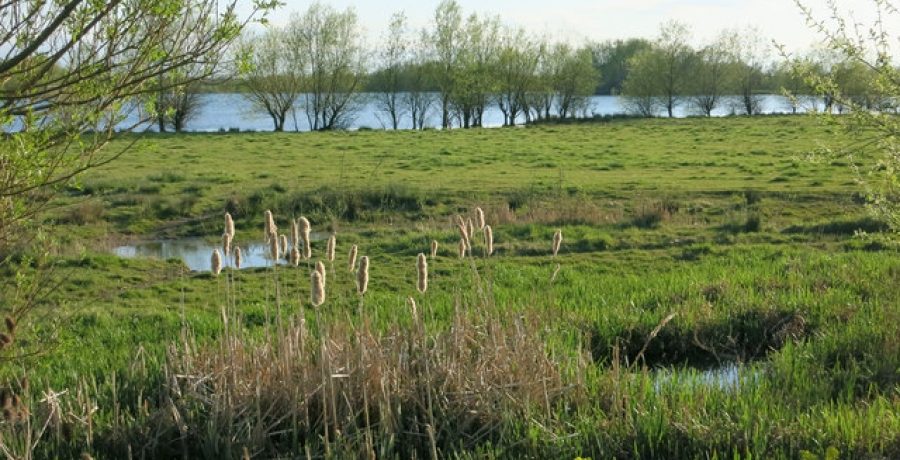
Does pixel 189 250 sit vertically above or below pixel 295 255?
below

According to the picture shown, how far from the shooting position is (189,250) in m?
18.9

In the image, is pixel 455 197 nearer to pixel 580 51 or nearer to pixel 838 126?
pixel 838 126

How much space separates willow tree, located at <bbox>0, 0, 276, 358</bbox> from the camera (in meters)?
4.91

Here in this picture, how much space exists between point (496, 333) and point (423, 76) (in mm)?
58604

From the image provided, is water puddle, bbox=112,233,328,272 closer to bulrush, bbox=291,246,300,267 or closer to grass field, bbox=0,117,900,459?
grass field, bbox=0,117,900,459

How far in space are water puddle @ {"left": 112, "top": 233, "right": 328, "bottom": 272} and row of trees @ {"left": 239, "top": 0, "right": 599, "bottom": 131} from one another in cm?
3742

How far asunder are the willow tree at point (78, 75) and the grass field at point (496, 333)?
0.50 metres

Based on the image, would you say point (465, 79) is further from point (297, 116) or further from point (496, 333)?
point (496, 333)

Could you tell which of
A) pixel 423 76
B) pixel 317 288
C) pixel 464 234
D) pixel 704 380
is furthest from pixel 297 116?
pixel 317 288

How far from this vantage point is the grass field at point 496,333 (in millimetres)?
5777

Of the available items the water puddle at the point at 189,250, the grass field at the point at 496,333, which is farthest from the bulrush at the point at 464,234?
the water puddle at the point at 189,250

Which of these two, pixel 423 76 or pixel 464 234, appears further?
pixel 423 76

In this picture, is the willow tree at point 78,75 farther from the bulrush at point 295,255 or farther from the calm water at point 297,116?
the calm water at point 297,116

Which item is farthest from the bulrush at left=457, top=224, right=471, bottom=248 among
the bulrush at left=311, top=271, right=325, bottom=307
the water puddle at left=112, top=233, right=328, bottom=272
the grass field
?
the water puddle at left=112, top=233, right=328, bottom=272
